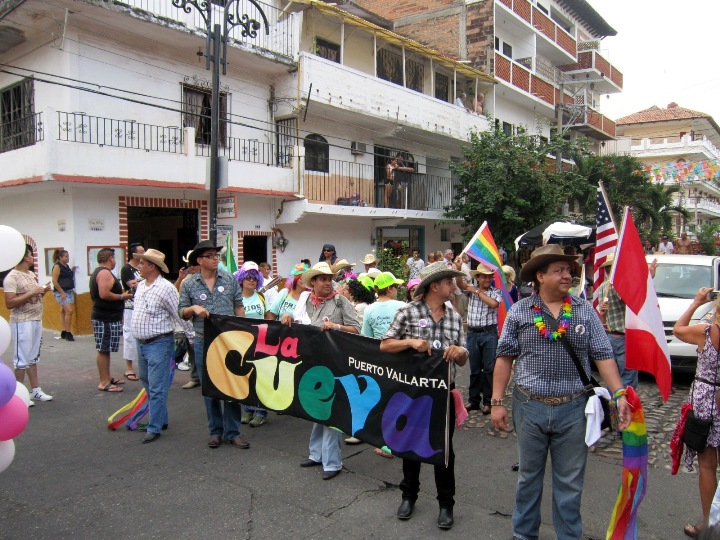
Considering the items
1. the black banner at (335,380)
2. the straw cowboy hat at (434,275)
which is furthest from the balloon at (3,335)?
the straw cowboy hat at (434,275)

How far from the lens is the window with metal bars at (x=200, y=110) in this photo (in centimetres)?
1447

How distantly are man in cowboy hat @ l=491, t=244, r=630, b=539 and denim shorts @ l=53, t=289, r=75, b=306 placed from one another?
34.5ft

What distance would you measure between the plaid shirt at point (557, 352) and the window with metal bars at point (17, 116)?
12.8 m

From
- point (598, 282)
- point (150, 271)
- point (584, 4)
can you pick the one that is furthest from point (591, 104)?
point (150, 271)

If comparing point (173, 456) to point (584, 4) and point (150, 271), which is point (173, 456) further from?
point (584, 4)

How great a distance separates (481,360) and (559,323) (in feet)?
11.1

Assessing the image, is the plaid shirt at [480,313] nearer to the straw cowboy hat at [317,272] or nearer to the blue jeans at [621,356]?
the blue jeans at [621,356]

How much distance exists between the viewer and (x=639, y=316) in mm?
4180

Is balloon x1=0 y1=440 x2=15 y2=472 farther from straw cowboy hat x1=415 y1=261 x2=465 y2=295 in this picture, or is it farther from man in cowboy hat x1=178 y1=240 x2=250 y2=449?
straw cowboy hat x1=415 y1=261 x2=465 y2=295

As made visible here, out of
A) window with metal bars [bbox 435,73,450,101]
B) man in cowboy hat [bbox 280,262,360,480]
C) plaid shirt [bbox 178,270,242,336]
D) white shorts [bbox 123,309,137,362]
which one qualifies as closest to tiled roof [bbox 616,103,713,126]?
window with metal bars [bbox 435,73,450,101]

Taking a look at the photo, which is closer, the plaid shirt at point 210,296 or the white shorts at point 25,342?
the plaid shirt at point 210,296

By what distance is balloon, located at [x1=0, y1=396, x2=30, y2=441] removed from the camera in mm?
3469

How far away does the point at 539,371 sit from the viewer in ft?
11.4

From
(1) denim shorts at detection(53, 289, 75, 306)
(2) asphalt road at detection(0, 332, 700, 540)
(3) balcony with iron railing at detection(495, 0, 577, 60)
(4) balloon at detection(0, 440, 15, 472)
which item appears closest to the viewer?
(4) balloon at detection(0, 440, 15, 472)
